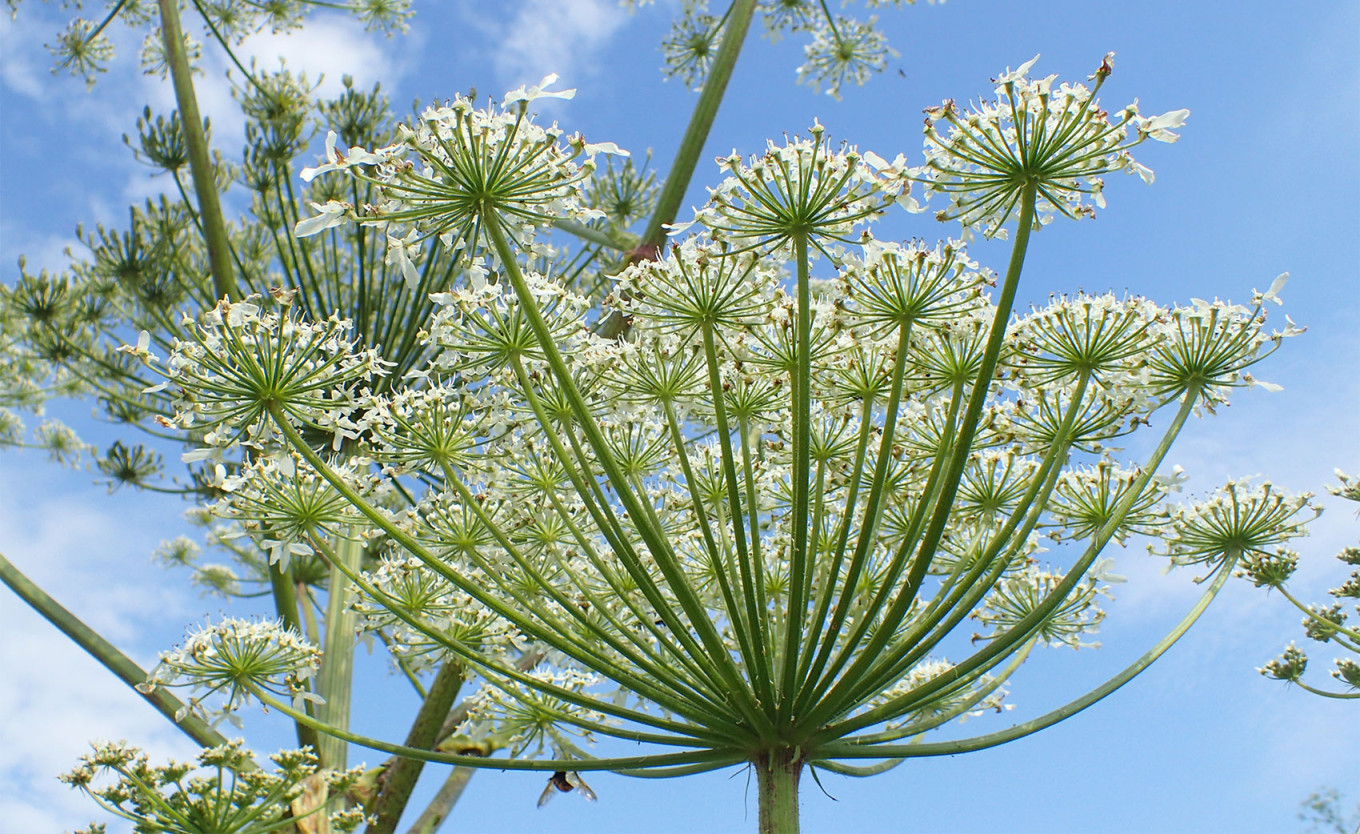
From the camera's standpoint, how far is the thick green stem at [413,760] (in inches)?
347

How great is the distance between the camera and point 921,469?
580cm

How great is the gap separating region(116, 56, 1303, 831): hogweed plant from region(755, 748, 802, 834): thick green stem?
0.02 meters

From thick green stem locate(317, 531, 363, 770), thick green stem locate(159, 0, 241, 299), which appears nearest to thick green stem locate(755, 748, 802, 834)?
thick green stem locate(317, 531, 363, 770)

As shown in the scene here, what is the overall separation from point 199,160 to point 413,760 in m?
6.48

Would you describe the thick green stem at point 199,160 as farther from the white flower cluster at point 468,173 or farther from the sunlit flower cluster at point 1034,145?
the sunlit flower cluster at point 1034,145

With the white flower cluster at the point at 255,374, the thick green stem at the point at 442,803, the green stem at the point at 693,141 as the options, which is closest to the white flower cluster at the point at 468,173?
the white flower cluster at the point at 255,374

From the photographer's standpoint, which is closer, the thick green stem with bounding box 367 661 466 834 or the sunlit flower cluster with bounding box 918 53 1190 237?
the sunlit flower cluster with bounding box 918 53 1190 237

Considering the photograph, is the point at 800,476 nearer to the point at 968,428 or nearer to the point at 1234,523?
the point at 968,428

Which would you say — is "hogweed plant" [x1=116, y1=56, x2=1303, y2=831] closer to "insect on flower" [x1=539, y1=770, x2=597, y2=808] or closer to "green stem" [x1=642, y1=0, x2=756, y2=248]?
"insect on flower" [x1=539, y1=770, x2=597, y2=808]

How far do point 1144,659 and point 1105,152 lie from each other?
8.86 feet

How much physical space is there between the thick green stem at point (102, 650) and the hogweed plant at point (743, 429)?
162 centimetres

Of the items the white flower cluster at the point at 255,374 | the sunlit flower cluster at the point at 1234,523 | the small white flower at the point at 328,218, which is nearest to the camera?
the small white flower at the point at 328,218

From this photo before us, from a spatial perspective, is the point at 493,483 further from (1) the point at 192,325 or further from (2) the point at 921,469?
(2) the point at 921,469

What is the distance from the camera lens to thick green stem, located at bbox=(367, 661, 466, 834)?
347 inches
